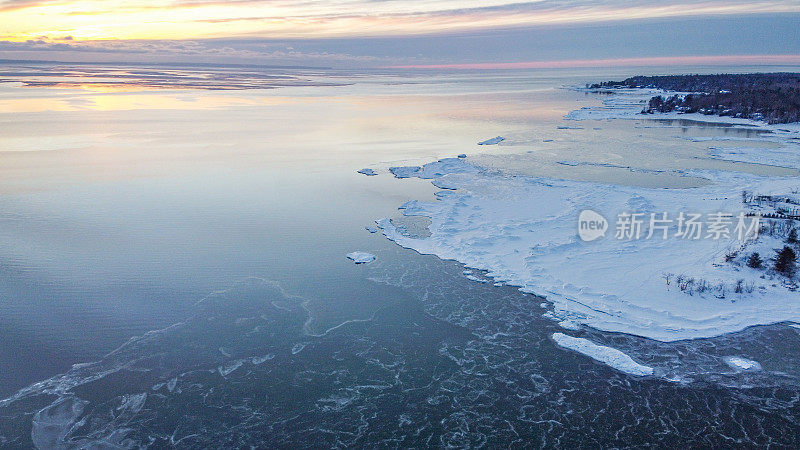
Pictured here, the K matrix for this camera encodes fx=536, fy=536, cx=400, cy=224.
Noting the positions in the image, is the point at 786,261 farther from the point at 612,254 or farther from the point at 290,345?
the point at 290,345

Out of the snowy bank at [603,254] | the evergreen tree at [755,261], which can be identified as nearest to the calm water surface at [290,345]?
the snowy bank at [603,254]

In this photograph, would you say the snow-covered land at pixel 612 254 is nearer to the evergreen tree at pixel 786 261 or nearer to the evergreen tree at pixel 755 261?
the evergreen tree at pixel 755 261

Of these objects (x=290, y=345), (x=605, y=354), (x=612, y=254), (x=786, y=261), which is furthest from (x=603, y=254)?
(x=290, y=345)

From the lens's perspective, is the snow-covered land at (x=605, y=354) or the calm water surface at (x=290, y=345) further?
the snow-covered land at (x=605, y=354)

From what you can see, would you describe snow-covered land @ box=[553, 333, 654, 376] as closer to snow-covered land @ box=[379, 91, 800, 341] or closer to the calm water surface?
the calm water surface

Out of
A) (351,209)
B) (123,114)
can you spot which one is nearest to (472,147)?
(351,209)

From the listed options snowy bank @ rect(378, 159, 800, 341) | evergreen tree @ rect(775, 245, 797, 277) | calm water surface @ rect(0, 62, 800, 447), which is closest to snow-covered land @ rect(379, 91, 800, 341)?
snowy bank @ rect(378, 159, 800, 341)
